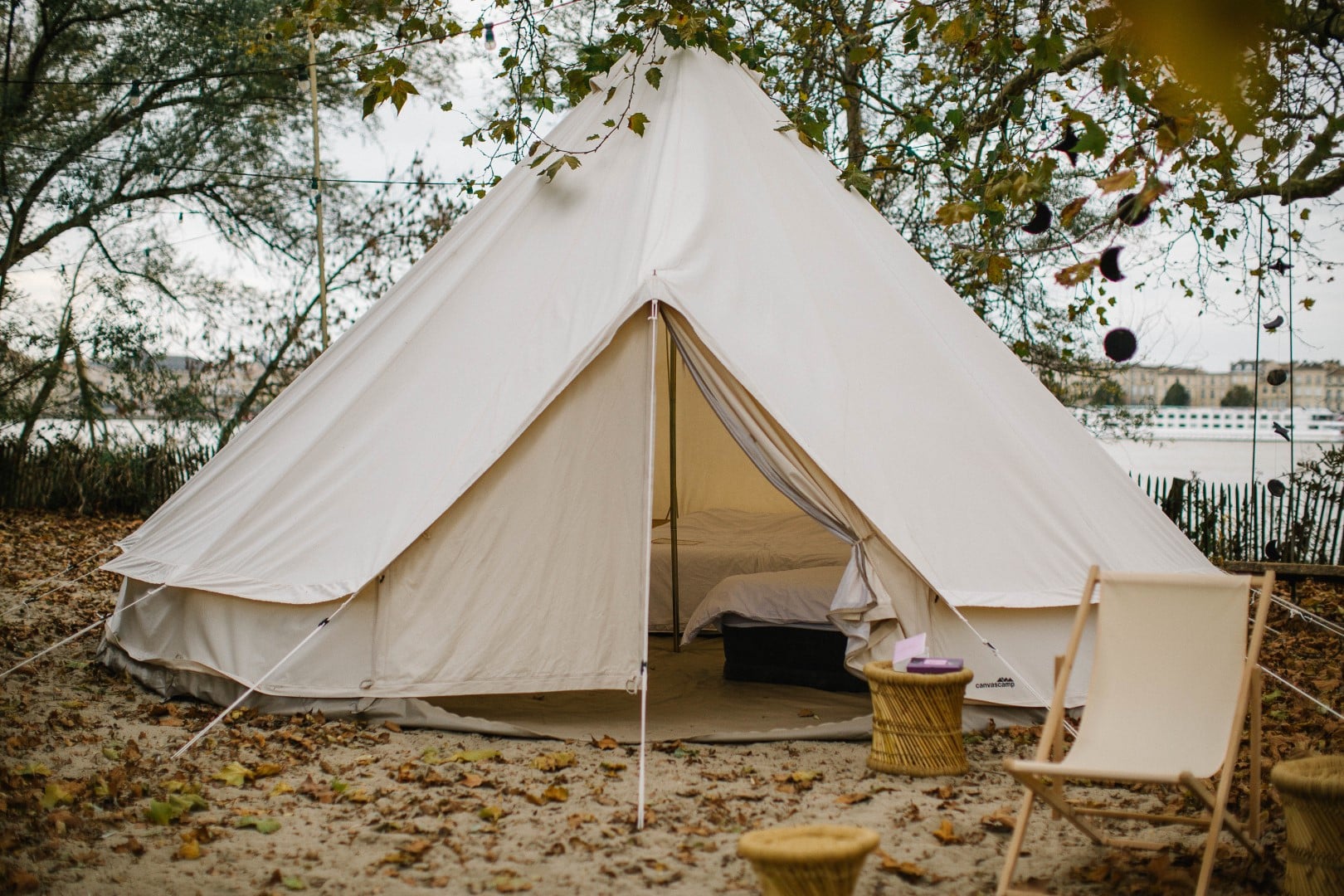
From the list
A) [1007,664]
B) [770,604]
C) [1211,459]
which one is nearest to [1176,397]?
[1211,459]

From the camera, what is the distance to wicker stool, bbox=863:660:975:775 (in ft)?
12.5

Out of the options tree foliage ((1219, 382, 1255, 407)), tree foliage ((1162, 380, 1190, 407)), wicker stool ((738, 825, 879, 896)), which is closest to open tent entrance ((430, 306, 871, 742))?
wicker stool ((738, 825, 879, 896))

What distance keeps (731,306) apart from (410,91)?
1.66m

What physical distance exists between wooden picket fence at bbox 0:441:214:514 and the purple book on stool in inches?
395

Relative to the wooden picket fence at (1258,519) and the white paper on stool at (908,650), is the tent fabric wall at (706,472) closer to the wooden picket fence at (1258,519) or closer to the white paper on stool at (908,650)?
the wooden picket fence at (1258,519)

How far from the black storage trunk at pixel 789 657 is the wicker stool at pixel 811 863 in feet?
9.82

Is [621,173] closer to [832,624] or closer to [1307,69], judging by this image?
[832,624]

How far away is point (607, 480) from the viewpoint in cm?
441

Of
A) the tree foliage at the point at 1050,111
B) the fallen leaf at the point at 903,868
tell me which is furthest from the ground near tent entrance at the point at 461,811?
the tree foliage at the point at 1050,111

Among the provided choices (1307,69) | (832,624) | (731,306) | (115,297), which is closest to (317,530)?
(731,306)

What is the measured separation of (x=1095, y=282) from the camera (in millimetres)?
9336

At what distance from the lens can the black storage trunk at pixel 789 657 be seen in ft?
17.5

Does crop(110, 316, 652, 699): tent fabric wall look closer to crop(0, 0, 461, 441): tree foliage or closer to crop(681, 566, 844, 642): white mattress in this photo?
crop(681, 566, 844, 642): white mattress

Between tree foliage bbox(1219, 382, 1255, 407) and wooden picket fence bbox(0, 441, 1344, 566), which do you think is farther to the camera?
tree foliage bbox(1219, 382, 1255, 407)
